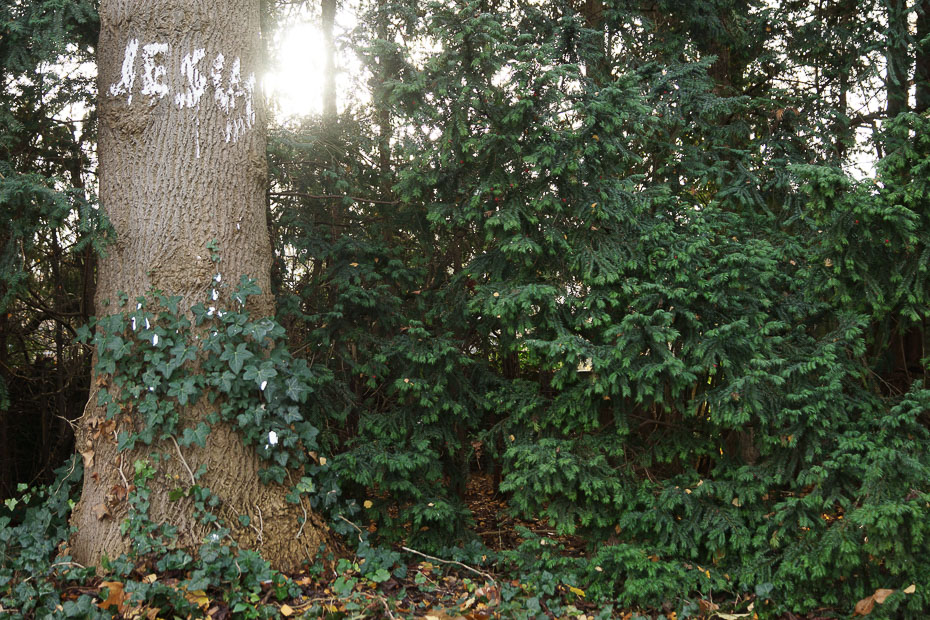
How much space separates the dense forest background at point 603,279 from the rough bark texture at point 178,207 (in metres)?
0.32

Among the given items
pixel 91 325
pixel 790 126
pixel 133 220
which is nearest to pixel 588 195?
pixel 790 126

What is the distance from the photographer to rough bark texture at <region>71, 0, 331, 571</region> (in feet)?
12.5

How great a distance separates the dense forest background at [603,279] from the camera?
375 cm

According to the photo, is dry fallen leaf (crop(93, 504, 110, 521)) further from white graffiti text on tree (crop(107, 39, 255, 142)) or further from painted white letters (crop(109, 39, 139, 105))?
painted white letters (crop(109, 39, 139, 105))

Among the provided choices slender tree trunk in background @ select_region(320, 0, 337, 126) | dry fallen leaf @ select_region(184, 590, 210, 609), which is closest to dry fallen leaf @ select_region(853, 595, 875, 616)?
dry fallen leaf @ select_region(184, 590, 210, 609)

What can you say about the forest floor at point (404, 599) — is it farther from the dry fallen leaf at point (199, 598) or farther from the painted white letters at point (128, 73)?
the painted white letters at point (128, 73)

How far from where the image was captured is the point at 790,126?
5133 mm

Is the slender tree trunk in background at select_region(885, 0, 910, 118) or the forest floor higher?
the slender tree trunk in background at select_region(885, 0, 910, 118)

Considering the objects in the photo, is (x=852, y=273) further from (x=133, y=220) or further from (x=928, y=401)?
(x=133, y=220)

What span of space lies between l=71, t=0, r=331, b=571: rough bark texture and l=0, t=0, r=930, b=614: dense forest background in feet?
1.04

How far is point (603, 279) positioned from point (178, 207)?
9.03 ft

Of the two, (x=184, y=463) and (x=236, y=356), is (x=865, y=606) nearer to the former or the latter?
(x=236, y=356)

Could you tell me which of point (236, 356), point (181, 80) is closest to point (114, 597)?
point (236, 356)

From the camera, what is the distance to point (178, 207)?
3953mm
